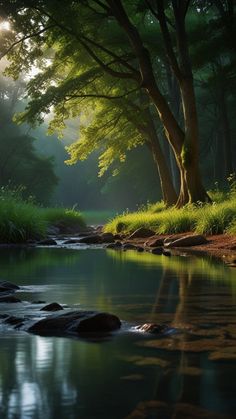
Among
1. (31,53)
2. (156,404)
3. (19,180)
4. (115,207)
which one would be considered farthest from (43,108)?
(115,207)

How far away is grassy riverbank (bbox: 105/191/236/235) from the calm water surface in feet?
27.3

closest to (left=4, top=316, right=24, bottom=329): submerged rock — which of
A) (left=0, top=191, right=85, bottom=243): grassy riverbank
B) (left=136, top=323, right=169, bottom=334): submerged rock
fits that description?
(left=136, top=323, right=169, bottom=334): submerged rock

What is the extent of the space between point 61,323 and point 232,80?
83.9 feet

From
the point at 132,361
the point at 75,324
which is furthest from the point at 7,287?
the point at 132,361

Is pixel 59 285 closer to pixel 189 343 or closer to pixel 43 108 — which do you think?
pixel 189 343

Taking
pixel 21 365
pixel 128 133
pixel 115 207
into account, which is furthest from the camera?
pixel 115 207

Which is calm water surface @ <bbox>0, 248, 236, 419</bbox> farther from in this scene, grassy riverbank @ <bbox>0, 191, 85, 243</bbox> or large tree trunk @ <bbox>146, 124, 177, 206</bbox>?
large tree trunk @ <bbox>146, 124, 177, 206</bbox>

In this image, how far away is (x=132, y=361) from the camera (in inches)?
149

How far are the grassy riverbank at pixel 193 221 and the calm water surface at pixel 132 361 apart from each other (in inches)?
328

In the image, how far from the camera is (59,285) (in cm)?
796

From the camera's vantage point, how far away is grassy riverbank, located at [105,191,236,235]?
15.7 metres

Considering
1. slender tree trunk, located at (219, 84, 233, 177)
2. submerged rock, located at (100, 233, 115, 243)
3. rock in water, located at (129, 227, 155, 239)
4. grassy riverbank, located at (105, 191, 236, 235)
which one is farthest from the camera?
slender tree trunk, located at (219, 84, 233, 177)

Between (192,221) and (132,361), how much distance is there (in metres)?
13.8

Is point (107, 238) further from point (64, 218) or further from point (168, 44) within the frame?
point (64, 218)
